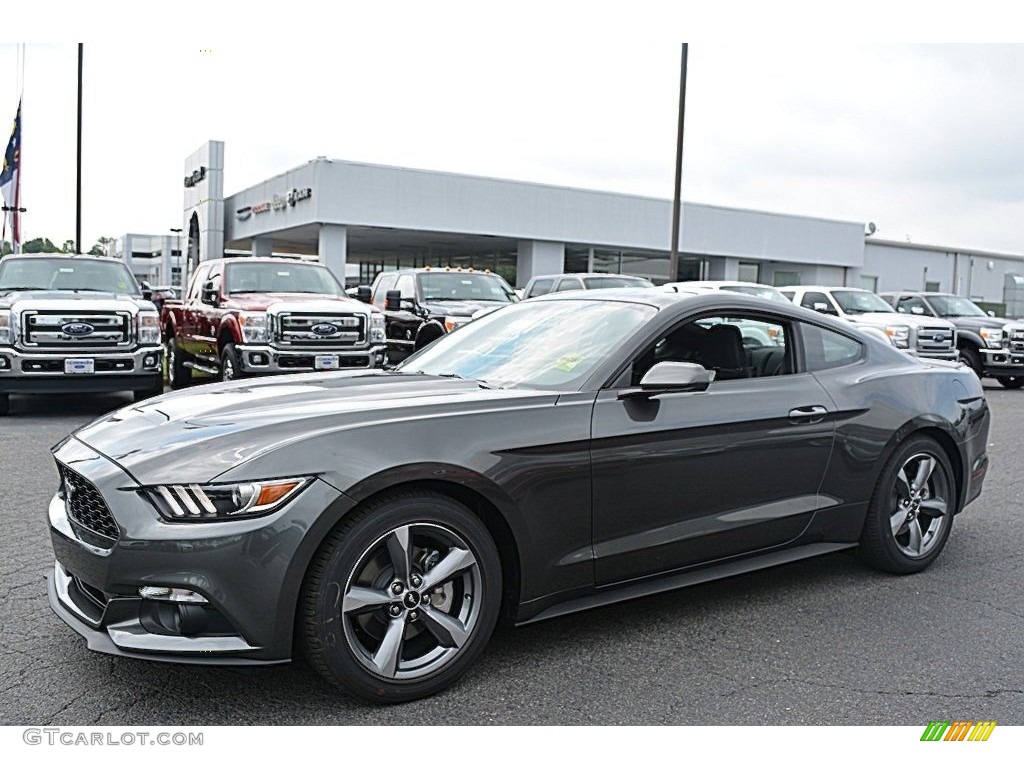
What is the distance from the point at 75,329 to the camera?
10812mm

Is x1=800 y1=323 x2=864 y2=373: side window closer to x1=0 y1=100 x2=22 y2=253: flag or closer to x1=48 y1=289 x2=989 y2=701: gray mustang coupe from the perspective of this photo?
x1=48 y1=289 x2=989 y2=701: gray mustang coupe

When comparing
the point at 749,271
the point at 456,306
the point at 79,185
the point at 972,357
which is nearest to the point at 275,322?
the point at 456,306

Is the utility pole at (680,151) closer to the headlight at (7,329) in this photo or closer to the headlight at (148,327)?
the headlight at (148,327)

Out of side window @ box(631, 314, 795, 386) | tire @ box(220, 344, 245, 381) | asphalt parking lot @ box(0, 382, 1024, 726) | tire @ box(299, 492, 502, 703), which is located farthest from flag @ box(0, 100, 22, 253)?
tire @ box(299, 492, 502, 703)

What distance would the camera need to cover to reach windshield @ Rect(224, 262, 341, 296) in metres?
13.1

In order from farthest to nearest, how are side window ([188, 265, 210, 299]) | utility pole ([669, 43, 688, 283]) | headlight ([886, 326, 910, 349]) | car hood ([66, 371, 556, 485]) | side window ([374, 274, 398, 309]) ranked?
utility pole ([669, 43, 688, 283])
headlight ([886, 326, 910, 349])
side window ([374, 274, 398, 309])
side window ([188, 265, 210, 299])
car hood ([66, 371, 556, 485])

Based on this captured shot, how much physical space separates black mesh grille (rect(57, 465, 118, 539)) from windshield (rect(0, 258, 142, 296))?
9380 millimetres

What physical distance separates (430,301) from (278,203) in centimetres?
2463

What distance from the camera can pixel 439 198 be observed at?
35.4m

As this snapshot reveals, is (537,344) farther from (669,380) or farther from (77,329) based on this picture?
(77,329)

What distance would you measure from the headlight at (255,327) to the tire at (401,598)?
29.0 feet

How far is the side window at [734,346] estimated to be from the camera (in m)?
4.56

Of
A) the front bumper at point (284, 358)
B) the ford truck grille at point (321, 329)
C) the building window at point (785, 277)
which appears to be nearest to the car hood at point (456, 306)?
the ford truck grille at point (321, 329)

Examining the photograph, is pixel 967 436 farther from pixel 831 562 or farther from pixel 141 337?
pixel 141 337
